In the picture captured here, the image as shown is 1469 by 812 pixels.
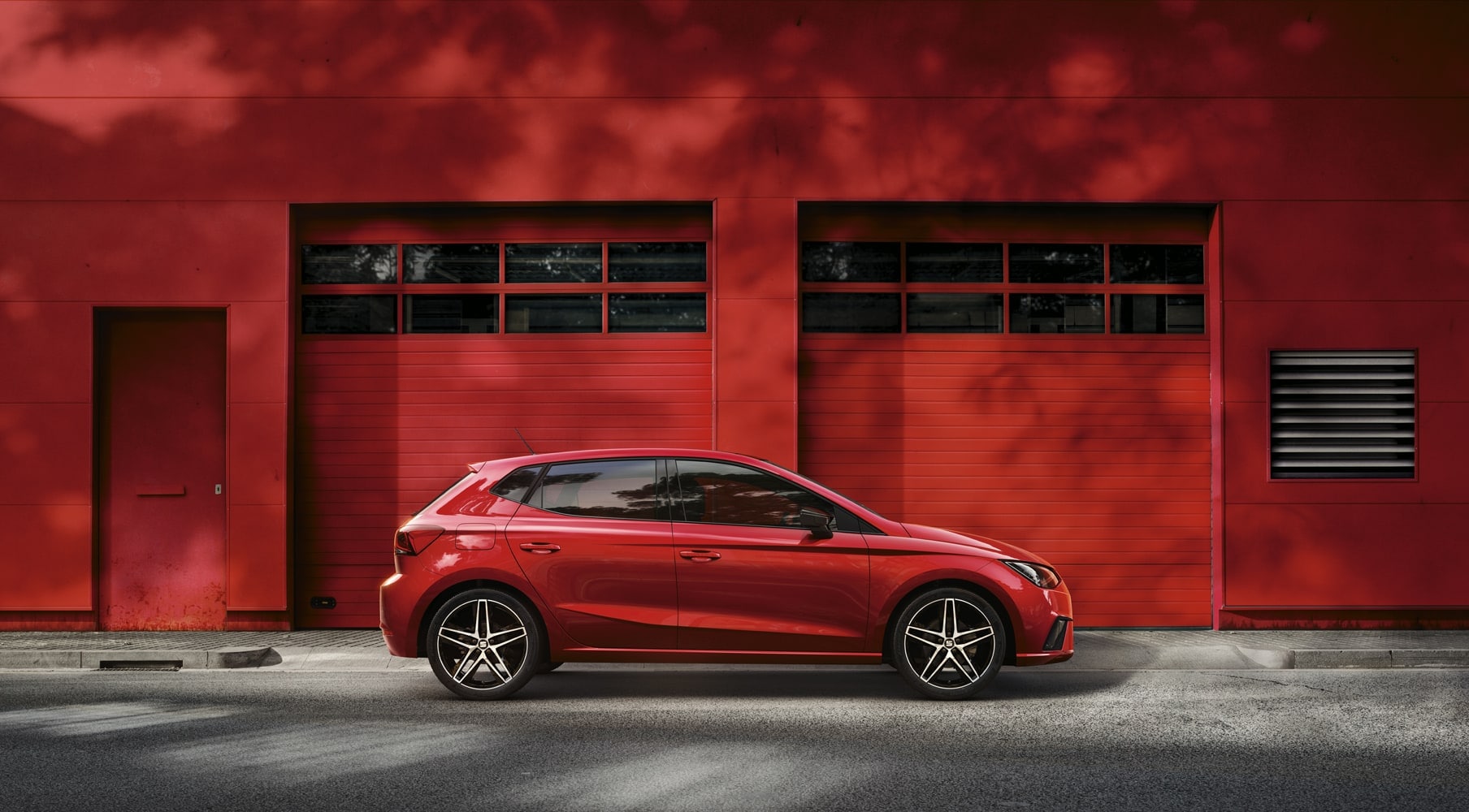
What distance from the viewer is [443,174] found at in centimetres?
1117

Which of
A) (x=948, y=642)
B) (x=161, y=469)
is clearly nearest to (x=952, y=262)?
(x=948, y=642)

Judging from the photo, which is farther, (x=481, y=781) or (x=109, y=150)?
(x=109, y=150)

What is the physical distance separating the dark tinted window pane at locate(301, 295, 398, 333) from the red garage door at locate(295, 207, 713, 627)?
0.02 m

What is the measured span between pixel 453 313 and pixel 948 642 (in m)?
6.08

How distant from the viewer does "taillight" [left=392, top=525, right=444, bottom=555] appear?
299 inches

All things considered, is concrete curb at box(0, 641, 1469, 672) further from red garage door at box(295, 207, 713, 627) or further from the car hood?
red garage door at box(295, 207, 713, 627)

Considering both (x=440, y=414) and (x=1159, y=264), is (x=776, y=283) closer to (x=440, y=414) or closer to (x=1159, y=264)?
(x=440, y=414)

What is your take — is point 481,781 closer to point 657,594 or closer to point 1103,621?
point 657,594

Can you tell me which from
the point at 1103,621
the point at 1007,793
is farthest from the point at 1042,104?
the point at 1007,793

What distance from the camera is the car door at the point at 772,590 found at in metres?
7.49

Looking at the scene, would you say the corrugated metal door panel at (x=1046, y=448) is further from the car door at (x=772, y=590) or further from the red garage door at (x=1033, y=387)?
the car door at (x=772, y=590)

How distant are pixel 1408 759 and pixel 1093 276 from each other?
630 centimetres

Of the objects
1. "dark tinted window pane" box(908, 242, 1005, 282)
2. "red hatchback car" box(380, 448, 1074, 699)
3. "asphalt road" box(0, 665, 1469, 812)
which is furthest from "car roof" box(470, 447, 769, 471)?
"dark tinted window pane" box(908, 242, 1005, 282)

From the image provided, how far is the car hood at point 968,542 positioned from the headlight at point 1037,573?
0.04 metres
